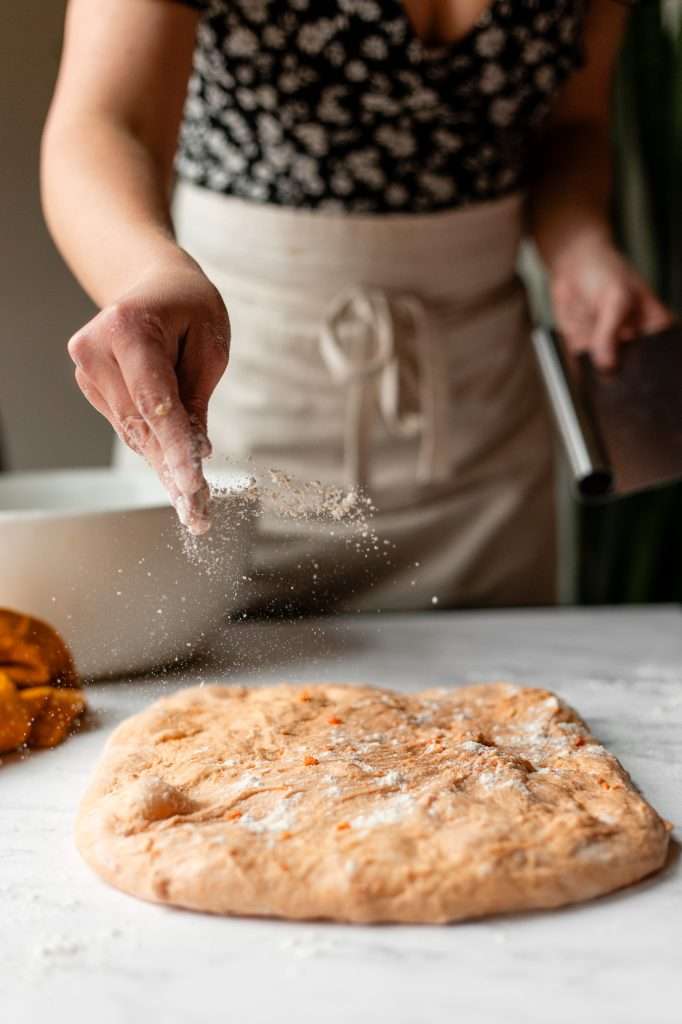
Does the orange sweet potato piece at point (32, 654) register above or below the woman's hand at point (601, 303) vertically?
below

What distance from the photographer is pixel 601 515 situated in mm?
1767

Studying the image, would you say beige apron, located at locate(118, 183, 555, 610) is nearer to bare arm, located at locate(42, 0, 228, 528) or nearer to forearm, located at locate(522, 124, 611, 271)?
forearm, located at locate(522, 124, 611, 271)

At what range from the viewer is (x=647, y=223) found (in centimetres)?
171

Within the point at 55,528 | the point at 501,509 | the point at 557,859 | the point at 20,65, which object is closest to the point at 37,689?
the point at 55,528

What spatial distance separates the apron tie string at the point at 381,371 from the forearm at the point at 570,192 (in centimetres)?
18

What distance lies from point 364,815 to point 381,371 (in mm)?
679

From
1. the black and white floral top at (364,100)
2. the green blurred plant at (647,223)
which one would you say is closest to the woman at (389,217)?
→ the black and white floral top at (364,100)

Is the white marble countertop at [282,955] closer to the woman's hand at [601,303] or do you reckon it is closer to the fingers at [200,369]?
the fingers at [200,369]

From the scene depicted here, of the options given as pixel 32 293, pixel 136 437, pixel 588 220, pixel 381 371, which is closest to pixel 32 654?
pixel 136 437

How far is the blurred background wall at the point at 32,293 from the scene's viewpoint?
6.47 ft

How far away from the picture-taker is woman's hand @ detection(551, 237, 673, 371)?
1.15 m

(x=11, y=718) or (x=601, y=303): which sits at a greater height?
(x=601, y=303)

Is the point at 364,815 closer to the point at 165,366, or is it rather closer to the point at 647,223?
the point at 165,366

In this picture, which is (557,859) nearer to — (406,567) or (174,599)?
(174,599)
